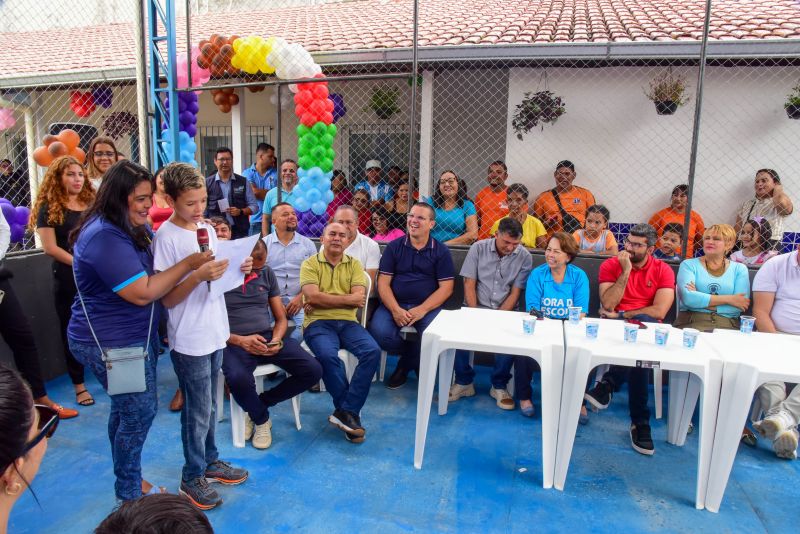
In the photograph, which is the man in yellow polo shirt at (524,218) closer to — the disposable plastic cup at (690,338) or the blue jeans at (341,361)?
the blue jeans at (341,361)

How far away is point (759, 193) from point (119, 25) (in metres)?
12.7

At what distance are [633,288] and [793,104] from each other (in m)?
3.33

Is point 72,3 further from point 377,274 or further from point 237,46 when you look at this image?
point 377,274

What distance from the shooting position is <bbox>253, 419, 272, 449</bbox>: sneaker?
3.12 metres

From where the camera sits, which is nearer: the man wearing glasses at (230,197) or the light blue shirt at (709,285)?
the light blue shirt at (709,285)

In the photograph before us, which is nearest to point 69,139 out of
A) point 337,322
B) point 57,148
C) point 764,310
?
point 57,148

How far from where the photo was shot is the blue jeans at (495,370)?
385 cm

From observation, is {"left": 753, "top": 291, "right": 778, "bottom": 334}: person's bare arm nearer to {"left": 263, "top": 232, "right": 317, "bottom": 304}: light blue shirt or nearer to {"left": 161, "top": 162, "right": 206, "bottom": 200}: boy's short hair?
{"left": 263, "top": 232, "right": 317, "bottom": 304}: light blue shirt

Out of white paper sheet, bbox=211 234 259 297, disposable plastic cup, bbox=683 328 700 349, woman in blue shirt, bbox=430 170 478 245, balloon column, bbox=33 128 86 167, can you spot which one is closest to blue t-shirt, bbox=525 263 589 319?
disposable plastic cup, bbox=683 328 700 349

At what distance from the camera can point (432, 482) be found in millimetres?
2824

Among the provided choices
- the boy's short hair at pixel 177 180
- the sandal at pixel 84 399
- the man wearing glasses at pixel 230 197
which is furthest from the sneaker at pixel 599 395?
the man wearing glasses at pixel 230 197

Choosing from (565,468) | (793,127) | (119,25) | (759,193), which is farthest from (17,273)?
(119,25)

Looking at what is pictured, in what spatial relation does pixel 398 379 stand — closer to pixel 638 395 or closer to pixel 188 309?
pixel 638 395

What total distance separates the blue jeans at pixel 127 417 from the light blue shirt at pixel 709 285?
3.22m
